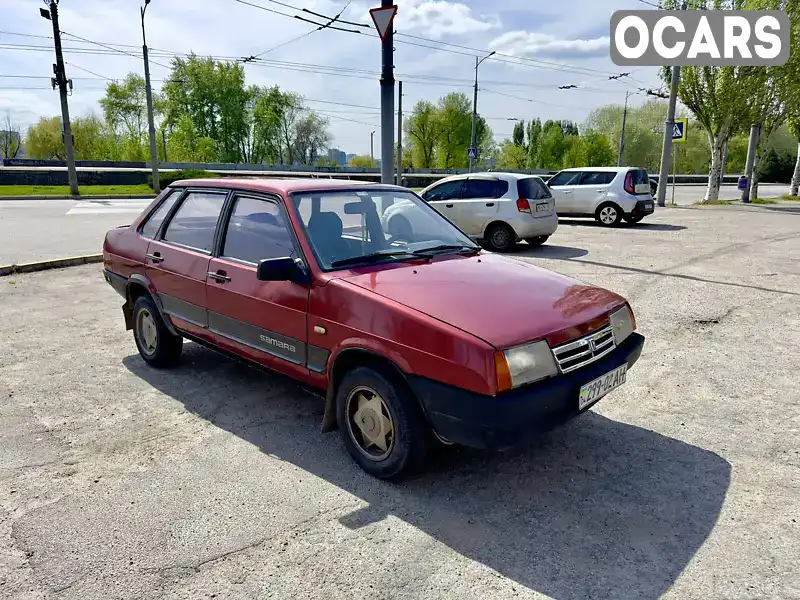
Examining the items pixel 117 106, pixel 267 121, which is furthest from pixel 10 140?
pixel 267 121

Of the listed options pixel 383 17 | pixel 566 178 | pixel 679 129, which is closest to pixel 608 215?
pixel 566 178

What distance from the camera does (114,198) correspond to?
1107 inches

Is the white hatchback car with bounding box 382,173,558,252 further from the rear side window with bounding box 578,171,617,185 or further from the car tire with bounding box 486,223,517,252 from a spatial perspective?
the rear side window with bounding box 578,171,617,185

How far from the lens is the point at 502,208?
1160cm

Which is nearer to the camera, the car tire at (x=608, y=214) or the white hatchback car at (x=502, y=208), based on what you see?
the white hatchback car at (x=502, y=208)

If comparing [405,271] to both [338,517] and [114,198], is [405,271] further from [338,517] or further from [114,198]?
[114,198]

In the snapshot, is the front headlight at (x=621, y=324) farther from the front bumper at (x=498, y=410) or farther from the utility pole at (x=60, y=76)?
the utility pole at (x=60, y=76)

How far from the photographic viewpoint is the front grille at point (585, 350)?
2979 mm

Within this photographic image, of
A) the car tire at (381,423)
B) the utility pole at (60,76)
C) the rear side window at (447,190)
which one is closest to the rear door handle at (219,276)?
the car tire at (381,423)

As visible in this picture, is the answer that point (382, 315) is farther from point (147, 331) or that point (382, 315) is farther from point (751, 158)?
point (751, 158)

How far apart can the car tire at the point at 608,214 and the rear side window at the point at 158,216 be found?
13.9 m

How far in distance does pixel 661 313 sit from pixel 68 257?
32.0 feet

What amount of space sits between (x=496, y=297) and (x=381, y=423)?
98cm

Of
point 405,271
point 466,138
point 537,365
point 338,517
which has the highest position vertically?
point 466,138
